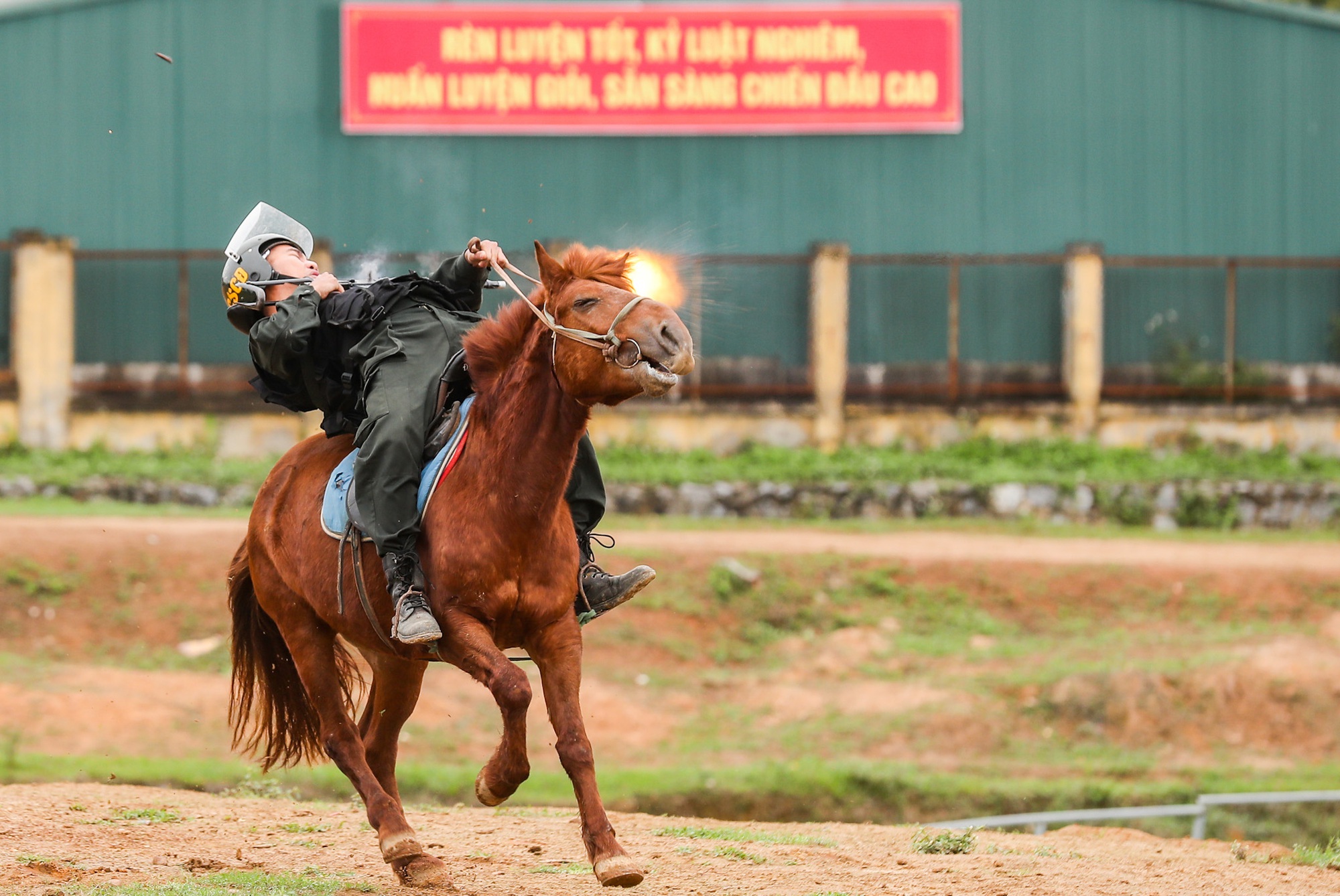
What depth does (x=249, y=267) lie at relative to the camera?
776 centimetres

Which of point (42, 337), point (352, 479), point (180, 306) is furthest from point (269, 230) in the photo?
point (180, 306)

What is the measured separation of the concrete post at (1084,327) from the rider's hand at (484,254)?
57.1 ft

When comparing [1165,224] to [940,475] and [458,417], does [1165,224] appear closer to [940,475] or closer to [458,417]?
[940,475]

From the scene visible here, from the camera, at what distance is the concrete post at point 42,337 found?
75.1ft

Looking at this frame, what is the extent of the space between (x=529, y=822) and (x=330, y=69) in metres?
19.3

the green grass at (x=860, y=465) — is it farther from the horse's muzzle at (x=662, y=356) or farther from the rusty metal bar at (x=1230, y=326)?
the horse's muzzle at (x=662, y=356)

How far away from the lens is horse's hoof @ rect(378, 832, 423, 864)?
6.60 metres

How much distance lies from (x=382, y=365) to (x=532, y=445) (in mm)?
1073

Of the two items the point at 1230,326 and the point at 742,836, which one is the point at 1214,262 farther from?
the point at 742,836

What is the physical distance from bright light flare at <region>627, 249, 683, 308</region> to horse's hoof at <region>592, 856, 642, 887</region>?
6.90 feet

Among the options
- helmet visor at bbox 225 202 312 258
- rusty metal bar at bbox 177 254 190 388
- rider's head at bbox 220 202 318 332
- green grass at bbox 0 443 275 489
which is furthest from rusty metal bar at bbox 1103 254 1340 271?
rider's head at bbox 220 202 318 332

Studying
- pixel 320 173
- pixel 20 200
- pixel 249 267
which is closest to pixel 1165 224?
pixel 320 173

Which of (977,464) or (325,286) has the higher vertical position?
(325,286)

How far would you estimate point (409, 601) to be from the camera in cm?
626
